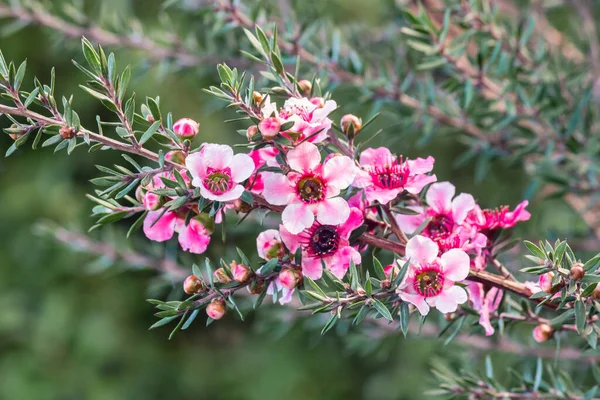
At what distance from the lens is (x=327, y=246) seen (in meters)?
0.65

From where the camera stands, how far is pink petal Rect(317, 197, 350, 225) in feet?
2.01

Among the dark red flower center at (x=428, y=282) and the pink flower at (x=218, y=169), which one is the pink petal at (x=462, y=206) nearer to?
the dark red flower center at (x=428, y=282)

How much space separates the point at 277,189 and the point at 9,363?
2.11 m

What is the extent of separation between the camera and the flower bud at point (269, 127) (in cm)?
60

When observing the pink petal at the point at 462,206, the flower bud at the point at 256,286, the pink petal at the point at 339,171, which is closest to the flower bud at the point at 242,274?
the flower bud at the point at 256,286

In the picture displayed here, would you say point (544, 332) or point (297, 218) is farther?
point (544, 332)

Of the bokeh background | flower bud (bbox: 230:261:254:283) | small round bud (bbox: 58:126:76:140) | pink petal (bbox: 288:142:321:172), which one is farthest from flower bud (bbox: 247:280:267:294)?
the bokeh background

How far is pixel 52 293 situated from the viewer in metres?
2.45

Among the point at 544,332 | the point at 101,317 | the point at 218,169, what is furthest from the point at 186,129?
the point at 101,317

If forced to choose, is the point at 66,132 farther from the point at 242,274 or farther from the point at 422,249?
the point at 422,249

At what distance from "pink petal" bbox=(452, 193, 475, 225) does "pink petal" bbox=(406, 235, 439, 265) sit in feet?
0.29

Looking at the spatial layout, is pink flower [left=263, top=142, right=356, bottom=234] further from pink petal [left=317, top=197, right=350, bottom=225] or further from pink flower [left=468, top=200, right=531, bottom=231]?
pink flower [left=468, top=200, right=531, bottom=231]

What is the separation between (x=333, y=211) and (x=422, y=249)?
9 cm

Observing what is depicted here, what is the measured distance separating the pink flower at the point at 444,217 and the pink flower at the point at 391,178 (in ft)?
0.14
